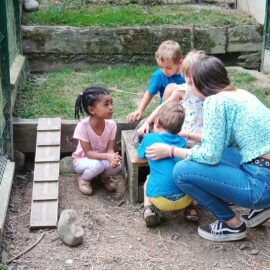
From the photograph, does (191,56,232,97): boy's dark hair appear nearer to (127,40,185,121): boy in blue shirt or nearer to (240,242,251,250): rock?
(127,40,185,121): boy in blue shirt

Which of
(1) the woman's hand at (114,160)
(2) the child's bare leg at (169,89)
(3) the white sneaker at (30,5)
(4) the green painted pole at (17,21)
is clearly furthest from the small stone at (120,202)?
(3) the white sneaker at (30,5)

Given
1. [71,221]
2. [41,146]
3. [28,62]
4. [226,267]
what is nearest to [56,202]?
[71,221]

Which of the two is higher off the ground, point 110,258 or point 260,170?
point 260,170

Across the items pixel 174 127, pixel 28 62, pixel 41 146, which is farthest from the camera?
pixel 28 62

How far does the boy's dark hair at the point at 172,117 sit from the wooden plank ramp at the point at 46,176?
0.95 m

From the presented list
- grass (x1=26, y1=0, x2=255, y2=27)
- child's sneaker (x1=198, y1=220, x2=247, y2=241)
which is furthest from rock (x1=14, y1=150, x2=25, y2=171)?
grass (x1=26, y1=0, x2=255, y2=27)

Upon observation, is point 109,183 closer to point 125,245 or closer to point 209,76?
point 125,245

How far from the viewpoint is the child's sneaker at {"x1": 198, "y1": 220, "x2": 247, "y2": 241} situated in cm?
363

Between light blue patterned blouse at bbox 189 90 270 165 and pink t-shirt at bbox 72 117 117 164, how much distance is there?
114 centimetres

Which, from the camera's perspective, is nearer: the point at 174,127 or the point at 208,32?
the point at 174,127

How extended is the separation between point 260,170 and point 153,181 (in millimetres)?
734

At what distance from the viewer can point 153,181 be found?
12.3 feet

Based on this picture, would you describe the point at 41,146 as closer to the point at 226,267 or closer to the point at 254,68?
the point at 226,267

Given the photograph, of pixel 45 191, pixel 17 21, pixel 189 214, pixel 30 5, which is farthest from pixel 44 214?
pixel 30 5
